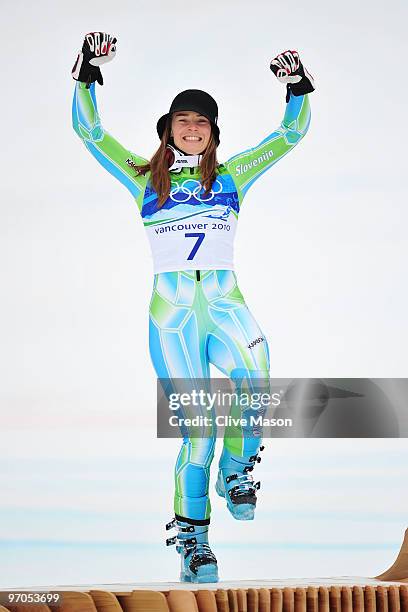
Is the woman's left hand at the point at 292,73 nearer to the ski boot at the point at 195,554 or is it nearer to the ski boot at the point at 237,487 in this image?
the ski boot at the point at 237,487

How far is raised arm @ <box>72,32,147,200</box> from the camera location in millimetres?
3109

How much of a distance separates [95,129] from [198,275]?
1.90 feet

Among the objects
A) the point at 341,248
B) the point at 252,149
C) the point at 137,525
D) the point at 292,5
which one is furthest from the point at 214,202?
the point at 137,525

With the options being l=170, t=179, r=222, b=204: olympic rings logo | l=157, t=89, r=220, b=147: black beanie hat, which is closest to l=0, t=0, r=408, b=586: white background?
l=157, t=89, r=220, b=147: black beanie hat

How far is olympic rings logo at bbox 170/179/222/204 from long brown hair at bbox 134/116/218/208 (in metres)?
0.01

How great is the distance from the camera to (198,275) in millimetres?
3062

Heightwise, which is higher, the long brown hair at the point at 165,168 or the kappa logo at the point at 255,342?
the long brown hair at the point at 165,168

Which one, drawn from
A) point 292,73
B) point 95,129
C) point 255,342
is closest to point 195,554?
point 255,342

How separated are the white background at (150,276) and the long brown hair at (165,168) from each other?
0.04m

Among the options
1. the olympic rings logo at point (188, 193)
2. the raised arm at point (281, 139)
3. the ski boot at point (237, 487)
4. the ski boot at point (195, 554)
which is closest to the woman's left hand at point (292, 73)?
the raised arm at point (281, 139)

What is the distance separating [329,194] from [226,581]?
1273 millimetres

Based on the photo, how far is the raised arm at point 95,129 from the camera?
311 centimetres

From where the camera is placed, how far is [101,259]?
312 cm
